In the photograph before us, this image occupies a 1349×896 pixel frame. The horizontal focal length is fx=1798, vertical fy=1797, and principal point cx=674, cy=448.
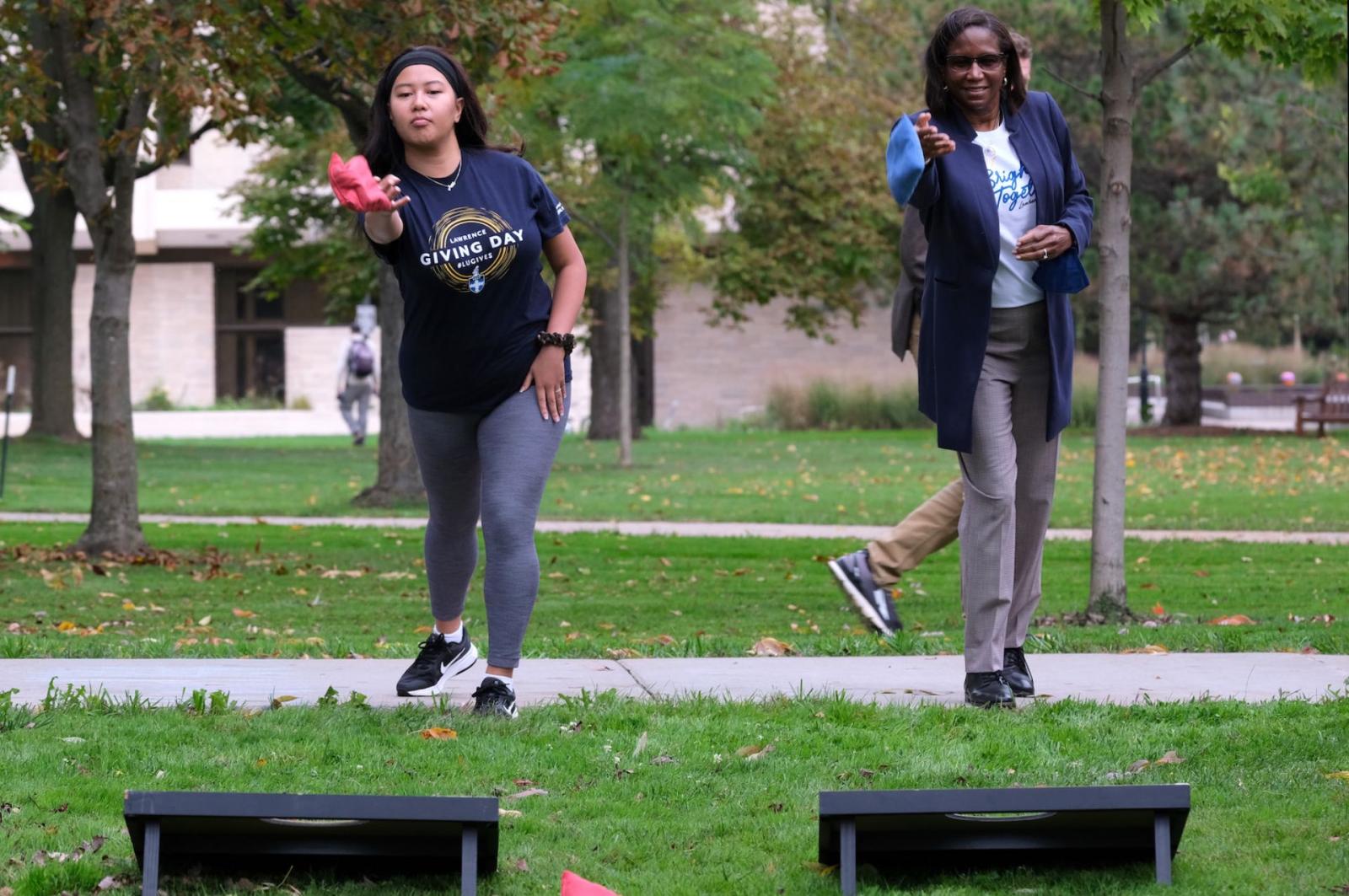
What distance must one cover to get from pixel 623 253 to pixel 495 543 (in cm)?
1737

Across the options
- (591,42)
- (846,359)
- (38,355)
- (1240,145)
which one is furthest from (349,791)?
(846,359)

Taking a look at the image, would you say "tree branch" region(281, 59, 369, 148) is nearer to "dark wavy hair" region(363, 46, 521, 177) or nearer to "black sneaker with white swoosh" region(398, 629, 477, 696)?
"dark wavy hair" region(363, 46, 521, 177)

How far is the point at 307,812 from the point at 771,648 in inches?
151

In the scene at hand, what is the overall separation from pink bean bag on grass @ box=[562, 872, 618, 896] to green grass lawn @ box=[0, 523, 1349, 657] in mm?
3446

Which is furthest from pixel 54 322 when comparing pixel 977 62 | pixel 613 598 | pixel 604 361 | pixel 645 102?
pixel 977 62

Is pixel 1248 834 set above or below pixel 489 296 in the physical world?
below

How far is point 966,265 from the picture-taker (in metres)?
5.43

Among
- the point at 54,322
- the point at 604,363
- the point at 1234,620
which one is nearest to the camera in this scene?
the point at 1234,620

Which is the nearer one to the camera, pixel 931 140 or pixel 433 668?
pixel 931 140

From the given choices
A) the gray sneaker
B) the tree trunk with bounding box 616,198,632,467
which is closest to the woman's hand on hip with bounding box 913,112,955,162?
the gray sneaker

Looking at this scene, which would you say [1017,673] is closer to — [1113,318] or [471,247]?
[471,247]

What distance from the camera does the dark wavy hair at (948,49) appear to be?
5.43 m

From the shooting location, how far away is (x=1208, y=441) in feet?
96.3

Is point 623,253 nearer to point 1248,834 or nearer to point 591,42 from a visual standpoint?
point 591,42
